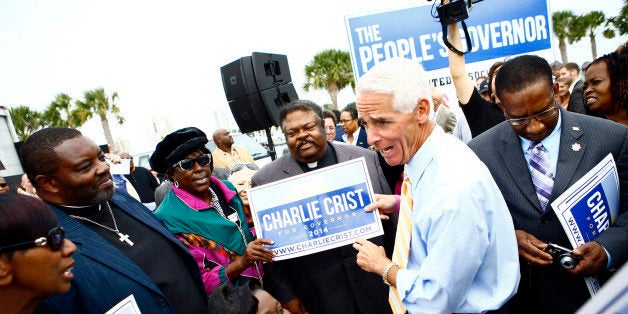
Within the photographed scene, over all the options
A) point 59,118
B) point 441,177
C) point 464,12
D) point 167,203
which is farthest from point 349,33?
point 59,118

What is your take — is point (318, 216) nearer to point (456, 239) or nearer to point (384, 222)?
point (384, 222)

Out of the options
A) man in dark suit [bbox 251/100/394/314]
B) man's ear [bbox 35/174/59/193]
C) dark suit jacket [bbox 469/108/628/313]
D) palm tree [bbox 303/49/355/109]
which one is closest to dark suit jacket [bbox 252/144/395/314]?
man in dark suit [bbox 251/100/394/314]

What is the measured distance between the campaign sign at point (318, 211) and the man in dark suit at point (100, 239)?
1.82 ft

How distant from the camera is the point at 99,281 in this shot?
1729mm

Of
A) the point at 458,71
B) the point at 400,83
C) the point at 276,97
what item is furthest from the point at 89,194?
the point at 276,97

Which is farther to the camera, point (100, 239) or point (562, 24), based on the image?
point (562, 24)

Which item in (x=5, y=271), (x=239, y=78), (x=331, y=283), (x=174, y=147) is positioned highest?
(x=239, y=78)

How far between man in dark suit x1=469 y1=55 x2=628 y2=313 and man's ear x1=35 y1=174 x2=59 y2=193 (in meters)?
2.30

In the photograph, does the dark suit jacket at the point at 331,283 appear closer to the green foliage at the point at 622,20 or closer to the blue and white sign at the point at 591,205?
the blue and white sign at the point at 591,205

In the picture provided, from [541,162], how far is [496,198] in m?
0.66

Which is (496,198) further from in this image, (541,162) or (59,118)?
(59,118)

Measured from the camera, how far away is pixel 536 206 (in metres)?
1.82

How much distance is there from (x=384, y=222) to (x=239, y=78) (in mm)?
3801

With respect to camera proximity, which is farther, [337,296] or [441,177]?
[337,296]
